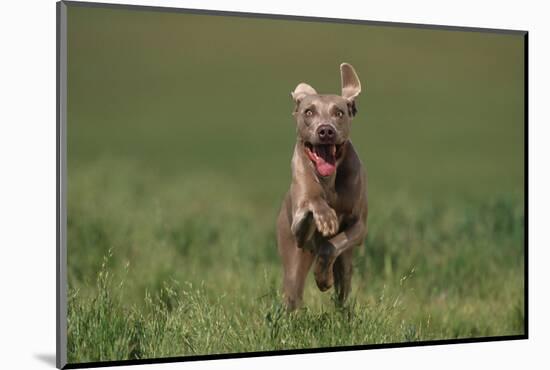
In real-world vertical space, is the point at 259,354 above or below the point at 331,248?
below

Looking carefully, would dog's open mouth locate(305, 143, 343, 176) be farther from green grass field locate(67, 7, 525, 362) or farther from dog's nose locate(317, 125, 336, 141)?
green grass field locate(67, 7, 525, 362)

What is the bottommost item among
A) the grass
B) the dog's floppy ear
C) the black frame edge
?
the black frame edge

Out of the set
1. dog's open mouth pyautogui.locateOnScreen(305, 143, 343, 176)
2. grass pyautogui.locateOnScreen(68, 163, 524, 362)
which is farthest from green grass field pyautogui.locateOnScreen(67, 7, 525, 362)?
dog's open mouth pyautogui.locateOnScreen(305, 143, 343, 176)

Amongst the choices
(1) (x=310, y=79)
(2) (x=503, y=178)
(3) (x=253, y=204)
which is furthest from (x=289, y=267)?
(2) (x=503, y=178)

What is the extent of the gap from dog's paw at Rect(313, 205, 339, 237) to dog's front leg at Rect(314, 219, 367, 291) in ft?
0.61

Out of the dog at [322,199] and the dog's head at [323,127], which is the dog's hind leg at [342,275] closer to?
the dog at [322,199]

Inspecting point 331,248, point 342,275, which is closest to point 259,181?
point 331,248

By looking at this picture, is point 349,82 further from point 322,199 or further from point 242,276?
point 242,276

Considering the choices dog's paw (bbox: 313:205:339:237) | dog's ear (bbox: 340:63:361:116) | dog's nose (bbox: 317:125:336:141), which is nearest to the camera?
dog's paw (bbox: 313:205:339:237)

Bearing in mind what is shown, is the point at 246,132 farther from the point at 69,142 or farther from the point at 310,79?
the point at 69,142

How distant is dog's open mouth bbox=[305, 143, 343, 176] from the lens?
754 centimetres

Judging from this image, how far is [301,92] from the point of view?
7.77m

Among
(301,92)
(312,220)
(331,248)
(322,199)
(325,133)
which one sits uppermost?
(301,92)

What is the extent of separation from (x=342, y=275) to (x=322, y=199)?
1.85 feet
